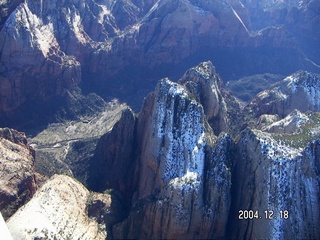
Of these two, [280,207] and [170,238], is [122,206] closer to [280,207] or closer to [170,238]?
[170,238]

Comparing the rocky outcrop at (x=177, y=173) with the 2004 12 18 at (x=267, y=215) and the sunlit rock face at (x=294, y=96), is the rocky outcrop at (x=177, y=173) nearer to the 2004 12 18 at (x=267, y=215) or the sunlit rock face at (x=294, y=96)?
the 2004 12 18 at (x=267, y=215)

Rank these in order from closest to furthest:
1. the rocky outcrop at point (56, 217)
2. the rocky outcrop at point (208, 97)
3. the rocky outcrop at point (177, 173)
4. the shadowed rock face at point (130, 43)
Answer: the rocky outcrop at point (56, 217) < the rocky outcrop at point (177, 173) < the rocky outcrop at point (208, 97) < the shadowed rock face at point (130, 43)

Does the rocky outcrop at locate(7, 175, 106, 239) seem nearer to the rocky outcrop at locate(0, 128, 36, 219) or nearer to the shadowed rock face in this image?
the rocky outcrop at locate(0, 128, 36, 219)

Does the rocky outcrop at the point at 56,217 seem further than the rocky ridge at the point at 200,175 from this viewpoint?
No

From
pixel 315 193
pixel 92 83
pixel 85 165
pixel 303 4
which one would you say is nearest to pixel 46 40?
pixel 92 83

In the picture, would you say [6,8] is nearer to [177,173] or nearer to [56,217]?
[177,173]

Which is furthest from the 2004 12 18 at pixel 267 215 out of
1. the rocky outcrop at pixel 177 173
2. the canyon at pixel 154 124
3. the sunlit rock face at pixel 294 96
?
the sunlit rock face at pixel 294 96

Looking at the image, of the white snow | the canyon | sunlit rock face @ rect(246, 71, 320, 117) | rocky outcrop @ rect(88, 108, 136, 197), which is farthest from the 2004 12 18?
sunlit rock face @ rect(246, 71, 320, 117)
